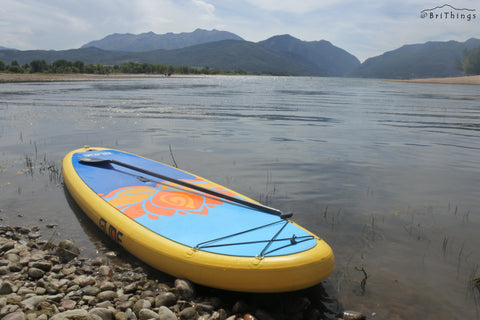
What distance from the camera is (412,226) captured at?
5906 millimetres

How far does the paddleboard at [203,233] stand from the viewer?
3740 millimetres

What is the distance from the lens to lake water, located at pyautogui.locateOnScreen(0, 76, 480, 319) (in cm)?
444

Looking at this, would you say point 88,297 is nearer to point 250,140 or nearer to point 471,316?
point 471,316

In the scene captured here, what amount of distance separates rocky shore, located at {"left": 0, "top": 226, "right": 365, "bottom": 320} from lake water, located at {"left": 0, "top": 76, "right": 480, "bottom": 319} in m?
0.57

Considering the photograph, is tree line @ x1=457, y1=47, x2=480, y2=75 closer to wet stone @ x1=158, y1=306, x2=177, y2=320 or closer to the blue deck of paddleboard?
the blue deck of paddleboard

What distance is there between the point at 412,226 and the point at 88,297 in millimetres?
5075

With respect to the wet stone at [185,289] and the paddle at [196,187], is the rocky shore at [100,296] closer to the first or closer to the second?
the wet stone at [185,289]

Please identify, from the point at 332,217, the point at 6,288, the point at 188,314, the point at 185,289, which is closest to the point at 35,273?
the point at 6,288

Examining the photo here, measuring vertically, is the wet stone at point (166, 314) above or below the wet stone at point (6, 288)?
below

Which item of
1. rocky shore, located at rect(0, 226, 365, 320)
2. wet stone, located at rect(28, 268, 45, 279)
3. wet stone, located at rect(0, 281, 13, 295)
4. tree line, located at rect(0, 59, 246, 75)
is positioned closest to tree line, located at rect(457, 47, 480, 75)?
tree line, located at rect(0, 59, 246, 75)

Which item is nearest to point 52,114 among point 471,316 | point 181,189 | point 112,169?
point 112,169

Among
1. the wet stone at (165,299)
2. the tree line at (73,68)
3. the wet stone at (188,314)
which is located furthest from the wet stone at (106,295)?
the tree line at (73,68)

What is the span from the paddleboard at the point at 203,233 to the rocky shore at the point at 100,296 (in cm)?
23

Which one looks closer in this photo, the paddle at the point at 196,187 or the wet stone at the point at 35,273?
the wet stone at the point at 35,273
